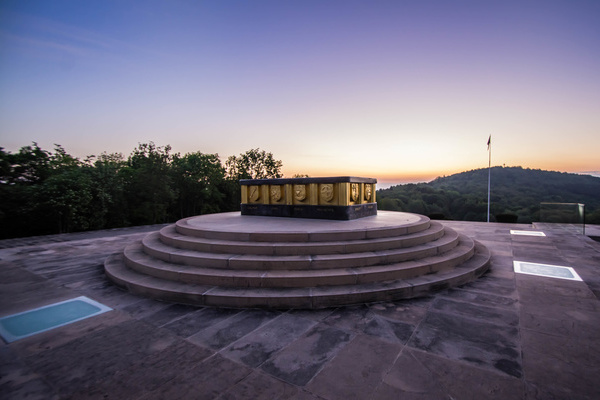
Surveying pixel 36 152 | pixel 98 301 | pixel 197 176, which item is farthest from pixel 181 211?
pixel 98 301

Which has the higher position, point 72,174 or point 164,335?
point 72,174

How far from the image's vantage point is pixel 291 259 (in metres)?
5.26

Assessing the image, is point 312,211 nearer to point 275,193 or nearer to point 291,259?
point 275,193

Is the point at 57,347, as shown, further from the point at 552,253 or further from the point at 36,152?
the point at 36,152

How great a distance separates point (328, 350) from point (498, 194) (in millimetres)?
74496

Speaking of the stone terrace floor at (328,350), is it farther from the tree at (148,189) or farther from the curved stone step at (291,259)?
the tree at (148,189)


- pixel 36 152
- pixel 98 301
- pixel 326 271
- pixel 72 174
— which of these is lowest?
pixel 98 301

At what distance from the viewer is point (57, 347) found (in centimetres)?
336

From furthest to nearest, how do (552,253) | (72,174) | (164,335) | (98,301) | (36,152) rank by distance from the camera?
(36,152), (72,174), (552,253), (98,301), (164,335)

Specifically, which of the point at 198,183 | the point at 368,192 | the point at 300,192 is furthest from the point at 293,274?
the point at 198,183

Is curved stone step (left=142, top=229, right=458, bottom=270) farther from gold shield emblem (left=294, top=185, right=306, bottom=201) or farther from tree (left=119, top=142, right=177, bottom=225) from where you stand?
tree (left=119, top=142, right=177, bottom=225)

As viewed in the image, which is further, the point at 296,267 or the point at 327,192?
the point at 327,192

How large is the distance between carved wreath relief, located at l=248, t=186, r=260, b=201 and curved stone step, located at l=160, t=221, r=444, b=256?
4096 mm

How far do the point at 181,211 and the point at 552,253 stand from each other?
27639 millimetres
